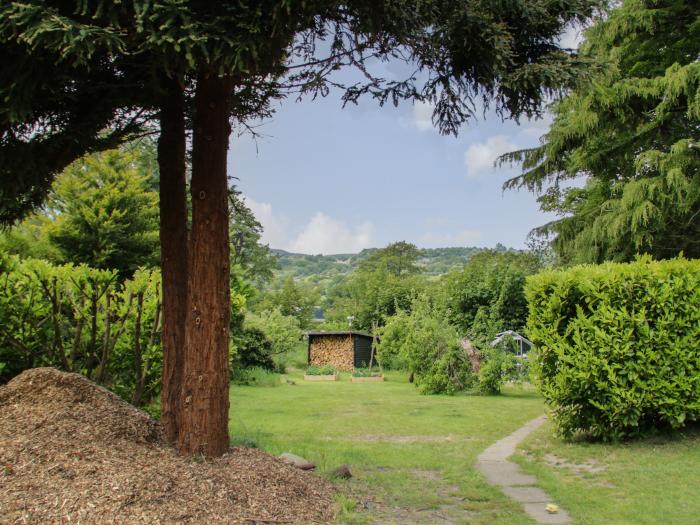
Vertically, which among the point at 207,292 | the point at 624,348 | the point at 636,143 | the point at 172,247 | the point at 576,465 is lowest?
the point at 576,465

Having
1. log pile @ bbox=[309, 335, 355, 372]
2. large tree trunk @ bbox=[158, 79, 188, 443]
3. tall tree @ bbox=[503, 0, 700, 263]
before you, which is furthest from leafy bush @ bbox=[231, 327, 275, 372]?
large tree trunk @ bbox=[158, 79, 188, 443]

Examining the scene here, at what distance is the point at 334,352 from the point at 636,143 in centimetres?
1848

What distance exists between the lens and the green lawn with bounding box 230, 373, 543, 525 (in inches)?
183

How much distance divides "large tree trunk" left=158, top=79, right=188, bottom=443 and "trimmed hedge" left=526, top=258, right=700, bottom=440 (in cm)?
513

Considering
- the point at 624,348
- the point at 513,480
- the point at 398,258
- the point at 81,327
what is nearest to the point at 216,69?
the point at 81,327

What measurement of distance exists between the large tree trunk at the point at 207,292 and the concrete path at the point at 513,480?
2703 mm

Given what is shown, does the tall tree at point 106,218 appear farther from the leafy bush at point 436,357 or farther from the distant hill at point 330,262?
the distant hill at point 330,262

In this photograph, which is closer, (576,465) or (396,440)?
(576,465)

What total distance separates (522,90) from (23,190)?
14.6ft

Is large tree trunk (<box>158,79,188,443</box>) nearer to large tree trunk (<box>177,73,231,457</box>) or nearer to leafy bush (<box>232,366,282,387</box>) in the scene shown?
large tree trunk (<box>177,73,231,457</box>)

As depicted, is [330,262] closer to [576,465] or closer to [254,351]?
[254,351]

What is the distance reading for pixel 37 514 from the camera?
3.33 meters

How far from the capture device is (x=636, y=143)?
16031 millimetres

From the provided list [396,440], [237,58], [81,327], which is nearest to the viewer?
[237,58]
